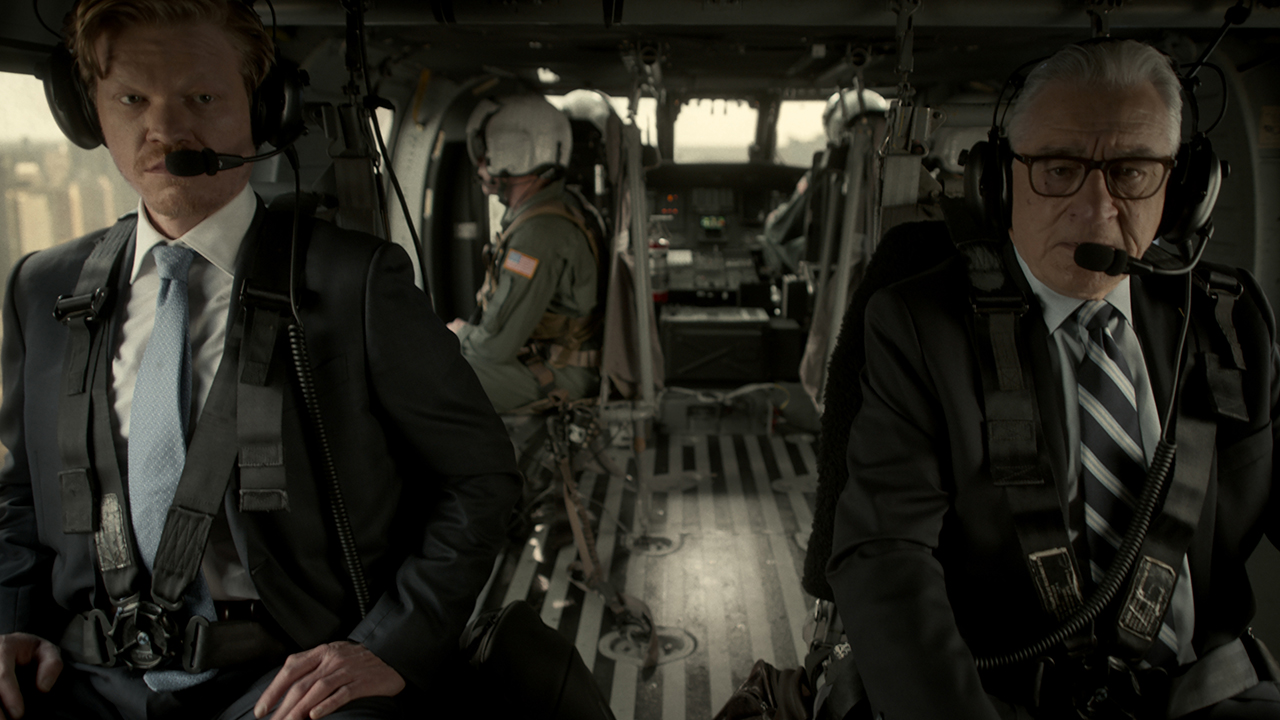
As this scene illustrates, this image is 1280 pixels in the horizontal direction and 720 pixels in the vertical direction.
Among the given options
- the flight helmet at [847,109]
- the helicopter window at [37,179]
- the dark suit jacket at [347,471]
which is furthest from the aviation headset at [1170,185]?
the flight helmet at [847,109]

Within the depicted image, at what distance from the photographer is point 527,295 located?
A: 289 centimetres

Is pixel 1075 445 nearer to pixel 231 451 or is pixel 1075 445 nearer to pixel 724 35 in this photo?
pixel 231 451

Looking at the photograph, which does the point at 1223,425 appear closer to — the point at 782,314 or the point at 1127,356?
the point at 1127,356

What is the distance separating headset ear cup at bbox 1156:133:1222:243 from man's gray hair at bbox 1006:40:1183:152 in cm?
3

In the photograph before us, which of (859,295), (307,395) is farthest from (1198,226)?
(307,395)

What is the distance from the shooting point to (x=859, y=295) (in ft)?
4.25

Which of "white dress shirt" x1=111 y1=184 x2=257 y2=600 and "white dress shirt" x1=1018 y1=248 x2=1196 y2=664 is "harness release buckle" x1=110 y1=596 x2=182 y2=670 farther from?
"white dress shirt" x1=1018 y1=248 x2=1196 y2=664

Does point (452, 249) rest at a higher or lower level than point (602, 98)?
lower

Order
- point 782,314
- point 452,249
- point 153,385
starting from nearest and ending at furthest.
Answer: point 153,385 → point 452,249 → point 782,314

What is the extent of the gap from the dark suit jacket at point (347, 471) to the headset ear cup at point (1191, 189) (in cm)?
113

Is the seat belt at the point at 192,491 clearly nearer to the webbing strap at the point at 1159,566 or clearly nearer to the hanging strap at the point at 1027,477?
the hanging strap at the point at 1027,477

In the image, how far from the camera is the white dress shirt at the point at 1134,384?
1.14 meters

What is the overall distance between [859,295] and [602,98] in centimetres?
306

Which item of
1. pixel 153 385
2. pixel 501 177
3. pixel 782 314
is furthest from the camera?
pixel 782 314
